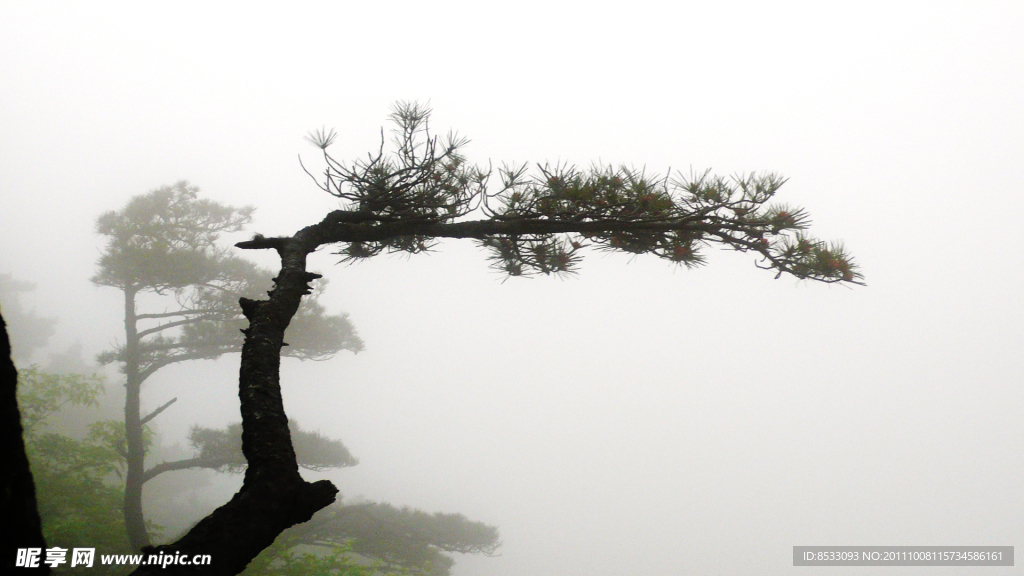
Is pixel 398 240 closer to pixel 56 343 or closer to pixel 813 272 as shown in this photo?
pixel 813 272

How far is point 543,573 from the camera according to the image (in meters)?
21.7

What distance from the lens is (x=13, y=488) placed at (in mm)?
655

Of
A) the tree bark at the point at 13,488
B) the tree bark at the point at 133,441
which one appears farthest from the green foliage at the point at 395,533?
the tree bark at the point at 13,488

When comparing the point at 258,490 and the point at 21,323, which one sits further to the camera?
the point at 21,323

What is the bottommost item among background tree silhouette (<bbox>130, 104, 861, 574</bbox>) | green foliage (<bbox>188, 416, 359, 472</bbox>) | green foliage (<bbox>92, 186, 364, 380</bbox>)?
green foliage (<bbox>188, 416, 359, 472</bbox>)

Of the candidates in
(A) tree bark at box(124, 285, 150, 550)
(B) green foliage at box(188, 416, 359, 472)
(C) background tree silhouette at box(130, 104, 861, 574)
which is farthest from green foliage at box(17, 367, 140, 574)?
(C) background tree silhouette at box(130, 104, 861, 574)

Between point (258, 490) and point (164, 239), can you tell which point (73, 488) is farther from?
point (258, 490)

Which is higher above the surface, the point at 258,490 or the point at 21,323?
the point at 21,323

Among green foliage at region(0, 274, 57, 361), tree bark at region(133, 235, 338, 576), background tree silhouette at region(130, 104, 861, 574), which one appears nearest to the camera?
tree bark at region(133, 235, 338, 576)

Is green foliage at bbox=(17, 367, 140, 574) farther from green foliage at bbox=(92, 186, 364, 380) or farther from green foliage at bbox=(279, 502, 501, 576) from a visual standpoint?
green foliage at bbox=(279, 502, 501, 576)

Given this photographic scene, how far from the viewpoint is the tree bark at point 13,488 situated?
64cm

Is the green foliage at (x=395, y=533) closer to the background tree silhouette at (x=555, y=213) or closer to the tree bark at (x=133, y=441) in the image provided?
the tree bark at (x=133, y=441)

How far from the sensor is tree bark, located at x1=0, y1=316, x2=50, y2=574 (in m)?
0.64

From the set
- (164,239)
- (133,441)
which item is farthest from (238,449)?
(164,239)
